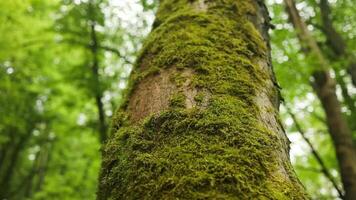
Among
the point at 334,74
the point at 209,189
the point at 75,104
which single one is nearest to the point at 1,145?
the point at 75,104

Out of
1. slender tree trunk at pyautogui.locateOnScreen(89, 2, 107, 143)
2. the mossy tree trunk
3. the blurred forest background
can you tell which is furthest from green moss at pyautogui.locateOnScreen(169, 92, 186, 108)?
slender tree trunk at pyautogui.locateOnScreen(89, 2, 107, 143)

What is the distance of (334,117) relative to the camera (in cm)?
603

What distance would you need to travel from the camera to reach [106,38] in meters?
8.48

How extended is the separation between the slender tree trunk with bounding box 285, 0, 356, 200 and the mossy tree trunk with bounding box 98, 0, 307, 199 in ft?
12.4

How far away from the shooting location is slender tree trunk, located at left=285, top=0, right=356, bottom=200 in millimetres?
5352

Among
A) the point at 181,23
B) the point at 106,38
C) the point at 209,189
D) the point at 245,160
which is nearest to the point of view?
the point at 209,189

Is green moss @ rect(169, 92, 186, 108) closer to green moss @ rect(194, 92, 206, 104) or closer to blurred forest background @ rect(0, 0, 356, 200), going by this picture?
green moss @ rect(194, 92, 206, 104)

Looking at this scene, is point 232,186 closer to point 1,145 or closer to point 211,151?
point 211,151

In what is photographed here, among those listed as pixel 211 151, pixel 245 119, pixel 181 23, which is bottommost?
pixel 211 151

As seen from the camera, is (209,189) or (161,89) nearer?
(209,189)

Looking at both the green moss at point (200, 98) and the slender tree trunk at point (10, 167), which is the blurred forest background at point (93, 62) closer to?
the slender tree trunk at point (10, 167)

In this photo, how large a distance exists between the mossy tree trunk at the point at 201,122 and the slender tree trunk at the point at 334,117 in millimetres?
3773

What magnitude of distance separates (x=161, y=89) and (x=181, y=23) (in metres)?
0.62

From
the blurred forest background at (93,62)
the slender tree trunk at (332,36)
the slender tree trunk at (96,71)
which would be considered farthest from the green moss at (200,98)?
the slender tree trunk at (332,36)
